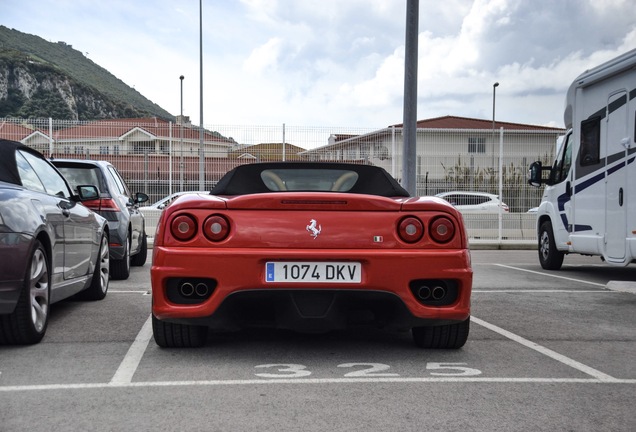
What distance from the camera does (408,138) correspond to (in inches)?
493

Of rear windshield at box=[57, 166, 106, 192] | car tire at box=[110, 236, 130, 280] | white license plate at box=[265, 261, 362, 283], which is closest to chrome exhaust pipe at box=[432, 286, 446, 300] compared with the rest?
white license plate at box=[265, 261, 362, 283]

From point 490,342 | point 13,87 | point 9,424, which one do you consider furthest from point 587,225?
point 13,87

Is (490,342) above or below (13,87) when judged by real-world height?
below

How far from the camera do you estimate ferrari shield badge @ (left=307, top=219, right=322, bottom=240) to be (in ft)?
14.4

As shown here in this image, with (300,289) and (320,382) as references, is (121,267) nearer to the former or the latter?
(300,289)

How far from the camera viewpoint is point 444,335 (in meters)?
4.79

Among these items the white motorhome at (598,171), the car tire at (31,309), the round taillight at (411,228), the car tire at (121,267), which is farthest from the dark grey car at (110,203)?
the white motorhome at (598,171)

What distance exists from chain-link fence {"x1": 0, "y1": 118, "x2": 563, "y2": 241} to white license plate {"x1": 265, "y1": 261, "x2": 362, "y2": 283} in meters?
13.3

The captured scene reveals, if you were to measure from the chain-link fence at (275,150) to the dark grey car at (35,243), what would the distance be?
1139 centimetres

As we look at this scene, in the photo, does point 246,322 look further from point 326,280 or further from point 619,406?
point 619,406

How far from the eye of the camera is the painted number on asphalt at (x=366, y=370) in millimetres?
4117

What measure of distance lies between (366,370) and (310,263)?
0.68 meters

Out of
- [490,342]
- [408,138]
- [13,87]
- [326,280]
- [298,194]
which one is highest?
[13,87]

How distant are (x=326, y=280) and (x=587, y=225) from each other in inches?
264
